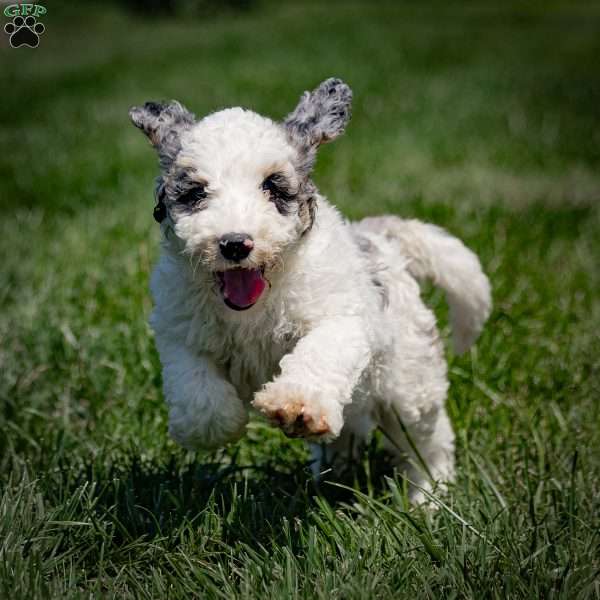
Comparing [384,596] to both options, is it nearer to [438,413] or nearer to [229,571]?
[229,571]

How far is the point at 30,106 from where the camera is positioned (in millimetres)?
11219

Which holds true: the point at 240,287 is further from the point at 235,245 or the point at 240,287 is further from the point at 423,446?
the point at 423,446

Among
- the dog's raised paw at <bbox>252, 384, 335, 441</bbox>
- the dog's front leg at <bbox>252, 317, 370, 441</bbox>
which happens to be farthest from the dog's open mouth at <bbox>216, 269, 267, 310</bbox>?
the dog's raised paw at <bbox>252, 384, 335, 441</bbox>

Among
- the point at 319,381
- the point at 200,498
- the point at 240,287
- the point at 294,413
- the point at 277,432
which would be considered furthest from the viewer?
the point at 277,432

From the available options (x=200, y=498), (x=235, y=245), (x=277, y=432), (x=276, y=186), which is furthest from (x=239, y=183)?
(x=277, y=432)

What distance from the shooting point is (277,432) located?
13.6ft

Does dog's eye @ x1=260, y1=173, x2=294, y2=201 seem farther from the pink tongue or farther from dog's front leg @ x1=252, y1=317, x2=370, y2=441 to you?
dog's front leg @ x1=252, y1=317, x2=370, y2=441

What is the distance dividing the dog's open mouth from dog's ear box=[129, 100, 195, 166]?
568 mm

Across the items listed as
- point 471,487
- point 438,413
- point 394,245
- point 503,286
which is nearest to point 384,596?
point 471,487

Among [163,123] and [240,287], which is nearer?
[240,287]

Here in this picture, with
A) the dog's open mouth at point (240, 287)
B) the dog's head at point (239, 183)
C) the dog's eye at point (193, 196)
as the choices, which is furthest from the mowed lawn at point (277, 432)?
the dog's eye at point (193, 196)

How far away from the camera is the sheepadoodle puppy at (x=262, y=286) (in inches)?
112

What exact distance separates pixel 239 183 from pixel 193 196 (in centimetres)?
19

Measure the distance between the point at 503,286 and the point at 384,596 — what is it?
3.11 metres
